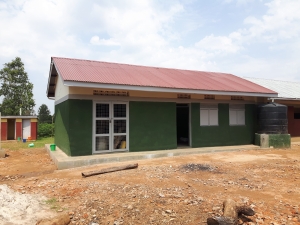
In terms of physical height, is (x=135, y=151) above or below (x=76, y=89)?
below

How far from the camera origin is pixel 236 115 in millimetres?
11273

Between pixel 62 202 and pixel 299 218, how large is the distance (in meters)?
4.11

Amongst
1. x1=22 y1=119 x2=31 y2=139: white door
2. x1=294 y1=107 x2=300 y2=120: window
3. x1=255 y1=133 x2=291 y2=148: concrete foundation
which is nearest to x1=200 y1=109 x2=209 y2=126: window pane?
x1=255 y1=133 x2=291 y2=148: concrete foundation

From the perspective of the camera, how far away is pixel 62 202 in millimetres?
4352

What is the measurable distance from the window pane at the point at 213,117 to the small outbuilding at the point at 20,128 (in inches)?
644

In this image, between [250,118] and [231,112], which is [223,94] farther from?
[250,118]

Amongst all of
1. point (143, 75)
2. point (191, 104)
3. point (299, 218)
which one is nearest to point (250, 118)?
point (191, 104)

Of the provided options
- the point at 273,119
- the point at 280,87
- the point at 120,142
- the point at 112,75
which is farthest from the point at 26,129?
the point at 280,87

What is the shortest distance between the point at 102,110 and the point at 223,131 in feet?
19.3

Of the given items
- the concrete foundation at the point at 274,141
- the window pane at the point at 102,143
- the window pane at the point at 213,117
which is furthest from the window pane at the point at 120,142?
the concrete foundation at the point at 274,141

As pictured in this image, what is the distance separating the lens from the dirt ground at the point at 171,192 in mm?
3717

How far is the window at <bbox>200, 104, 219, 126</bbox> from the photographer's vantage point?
34.7 ft

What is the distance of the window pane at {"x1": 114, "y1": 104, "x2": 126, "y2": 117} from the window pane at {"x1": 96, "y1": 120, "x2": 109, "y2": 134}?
491 mm

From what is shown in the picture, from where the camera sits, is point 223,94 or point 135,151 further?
point 223,94
